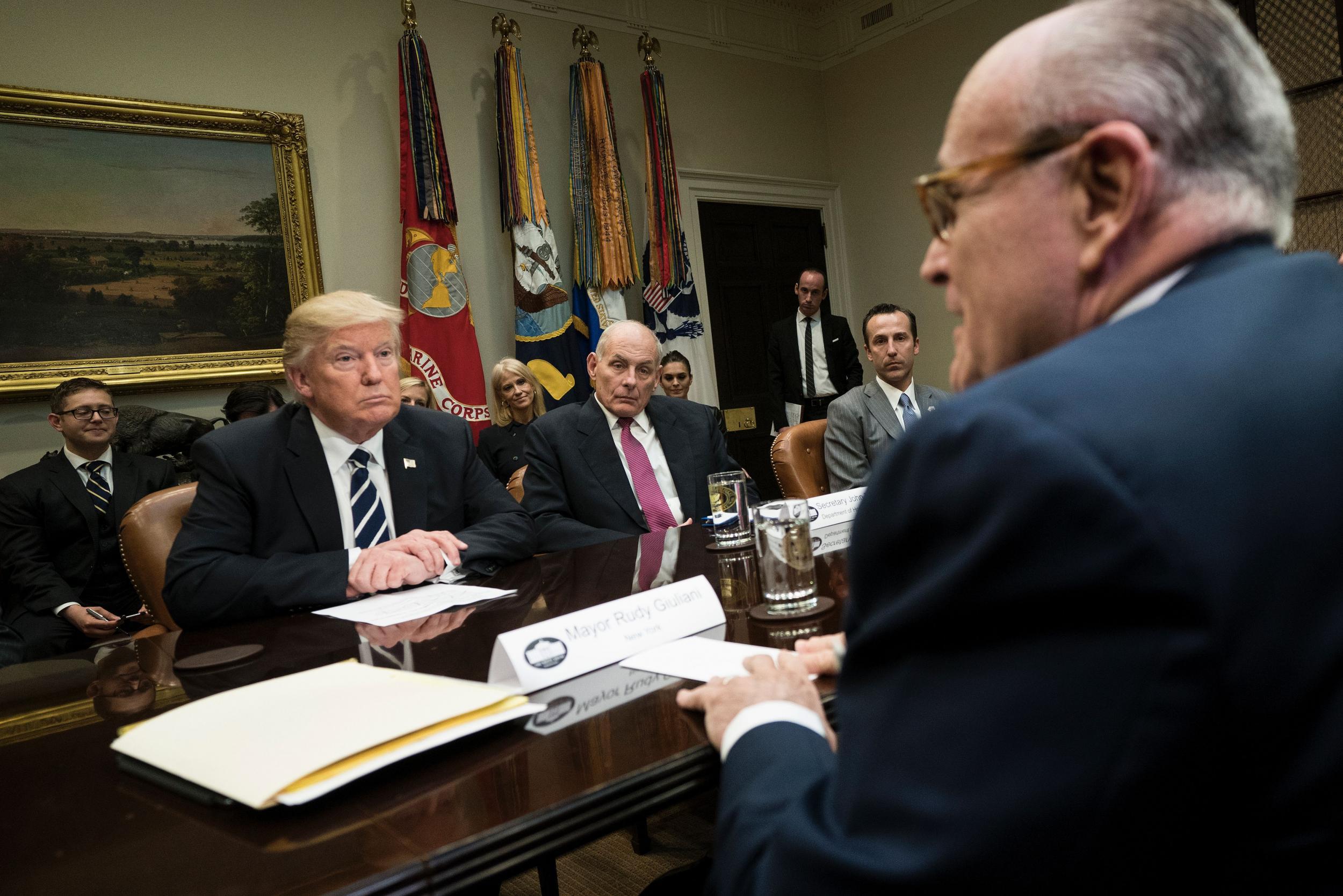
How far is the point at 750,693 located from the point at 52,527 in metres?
3.86

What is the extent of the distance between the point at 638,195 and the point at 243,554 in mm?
4758

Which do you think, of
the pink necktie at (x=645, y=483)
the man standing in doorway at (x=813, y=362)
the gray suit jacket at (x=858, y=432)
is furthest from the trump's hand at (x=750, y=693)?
the man standing in doorway at (x=813, y=362)

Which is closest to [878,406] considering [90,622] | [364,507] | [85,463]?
[364,507]

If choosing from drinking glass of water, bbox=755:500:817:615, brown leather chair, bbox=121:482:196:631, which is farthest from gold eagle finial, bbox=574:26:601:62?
drinking glass of water, bbox=755:500:817:615

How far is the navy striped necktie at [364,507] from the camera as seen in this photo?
2105 millimetres

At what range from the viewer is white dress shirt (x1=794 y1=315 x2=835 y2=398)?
6.34 m

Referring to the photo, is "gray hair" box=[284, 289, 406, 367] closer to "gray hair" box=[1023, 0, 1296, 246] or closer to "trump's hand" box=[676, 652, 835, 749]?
"trump's hand" box=[676, 652, 835, 749]

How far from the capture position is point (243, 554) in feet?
6.40

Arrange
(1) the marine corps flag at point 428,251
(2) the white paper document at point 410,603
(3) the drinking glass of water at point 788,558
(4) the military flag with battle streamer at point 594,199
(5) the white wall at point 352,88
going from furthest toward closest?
(4) the military flag with battle streamer at point 594,199, (1) the marine corps flag at point 428,251, (5) the white wall at point 352,88, (2) the white paper document at point 410,603, (3) the drinking glass of water at point 788,558

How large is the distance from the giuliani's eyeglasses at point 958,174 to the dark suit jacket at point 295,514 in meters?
1.37

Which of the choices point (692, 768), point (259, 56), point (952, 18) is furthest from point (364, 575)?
point (952, 18)

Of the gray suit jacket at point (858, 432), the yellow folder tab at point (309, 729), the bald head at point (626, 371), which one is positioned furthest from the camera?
the gray suit jacket at point (858, 432)

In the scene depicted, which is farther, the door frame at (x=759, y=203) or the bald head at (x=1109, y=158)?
the door frame at (x=759, y=203)

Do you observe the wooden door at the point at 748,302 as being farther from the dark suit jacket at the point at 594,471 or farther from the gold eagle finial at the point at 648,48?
the dark suit jacket at the point at 594,471
